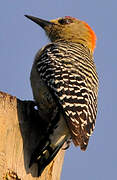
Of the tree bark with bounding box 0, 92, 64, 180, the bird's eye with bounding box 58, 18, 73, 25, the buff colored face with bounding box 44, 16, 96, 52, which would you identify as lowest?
the tree bark with bounding box 0, 92, 64, 180

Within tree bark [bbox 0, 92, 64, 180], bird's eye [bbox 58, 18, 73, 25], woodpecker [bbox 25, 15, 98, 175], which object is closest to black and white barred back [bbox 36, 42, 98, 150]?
woodpecker [bbox 25, 15, 98, 175]

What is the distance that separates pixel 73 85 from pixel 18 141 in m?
1.20

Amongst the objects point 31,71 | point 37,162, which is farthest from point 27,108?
point 31,71

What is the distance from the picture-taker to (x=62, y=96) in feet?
17.9

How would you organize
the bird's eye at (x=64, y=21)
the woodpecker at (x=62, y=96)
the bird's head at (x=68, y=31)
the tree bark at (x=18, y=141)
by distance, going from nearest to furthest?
the tree bark at (x=18, y=141)
the woodpecker at (x=62, y=96)
the bird's head at (x=68, y=31)
the bird's eye at (x=64, y=21)

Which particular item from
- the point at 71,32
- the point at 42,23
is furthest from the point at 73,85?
the point at 42,23

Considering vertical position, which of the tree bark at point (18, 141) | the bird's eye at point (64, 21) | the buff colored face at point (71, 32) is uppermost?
the bird's eye at point (64, 21)

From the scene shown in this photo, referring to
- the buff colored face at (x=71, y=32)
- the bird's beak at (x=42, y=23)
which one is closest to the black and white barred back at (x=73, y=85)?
the buff colored face at (x=71, y=32)

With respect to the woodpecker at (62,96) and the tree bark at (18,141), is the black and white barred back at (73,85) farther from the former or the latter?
the tree bark at (18,141)

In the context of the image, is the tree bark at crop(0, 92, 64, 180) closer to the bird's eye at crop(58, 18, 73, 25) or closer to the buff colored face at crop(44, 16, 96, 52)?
the buff colored face at crop(44, 16, 96, 52)

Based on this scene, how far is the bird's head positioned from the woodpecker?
54.0 inches

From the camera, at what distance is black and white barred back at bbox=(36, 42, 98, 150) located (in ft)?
17.4

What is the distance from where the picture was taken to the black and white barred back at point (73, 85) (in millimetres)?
5293

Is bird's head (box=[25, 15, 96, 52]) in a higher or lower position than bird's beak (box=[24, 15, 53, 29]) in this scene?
lower
